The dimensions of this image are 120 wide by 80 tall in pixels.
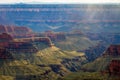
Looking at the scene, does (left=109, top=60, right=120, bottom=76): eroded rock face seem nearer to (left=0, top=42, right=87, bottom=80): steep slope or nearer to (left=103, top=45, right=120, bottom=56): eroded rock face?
(left=103, top=45, right=120, bottom=56): eroded rock face

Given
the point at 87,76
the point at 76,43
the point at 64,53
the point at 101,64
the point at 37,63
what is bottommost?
the point at 76,43

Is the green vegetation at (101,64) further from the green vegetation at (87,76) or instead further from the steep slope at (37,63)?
the steep slope at (37,63)

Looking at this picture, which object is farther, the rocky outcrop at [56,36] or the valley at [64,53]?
the rocky outcrop at [56,36]

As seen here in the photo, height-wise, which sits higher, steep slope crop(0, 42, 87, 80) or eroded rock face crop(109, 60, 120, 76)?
eroded rock face crop(109, 60, 120, 76)

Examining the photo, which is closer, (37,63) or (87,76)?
(87,76)

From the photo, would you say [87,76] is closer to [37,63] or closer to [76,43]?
[37,63]

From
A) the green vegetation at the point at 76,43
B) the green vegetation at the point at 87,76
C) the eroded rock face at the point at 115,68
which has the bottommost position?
the green vegetation at the point at 76,43

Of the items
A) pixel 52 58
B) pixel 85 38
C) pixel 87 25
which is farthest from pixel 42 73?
pixel 87 25

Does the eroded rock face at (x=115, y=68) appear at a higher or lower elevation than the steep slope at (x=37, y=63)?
higher

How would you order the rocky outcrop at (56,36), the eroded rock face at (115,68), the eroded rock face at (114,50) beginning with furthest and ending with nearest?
the rocky outcrop at (56,36) < the eroded rock face at (114,50) < the eroded rock face at (115,68)

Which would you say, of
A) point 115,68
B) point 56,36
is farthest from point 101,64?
point 56,36

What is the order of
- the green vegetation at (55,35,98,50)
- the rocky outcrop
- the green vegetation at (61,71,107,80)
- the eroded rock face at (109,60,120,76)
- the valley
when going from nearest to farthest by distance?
the green vegetation at (61,71,107,80)
the eroded rock face at (109,60,120,76)
the valley
the green vegetation at (55,35,98,50)
the rocky outcrop

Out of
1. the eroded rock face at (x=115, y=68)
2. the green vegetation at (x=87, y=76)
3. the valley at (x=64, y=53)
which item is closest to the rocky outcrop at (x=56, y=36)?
the valley at (x=64, y=53)

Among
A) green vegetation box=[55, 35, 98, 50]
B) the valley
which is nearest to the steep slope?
the valley
